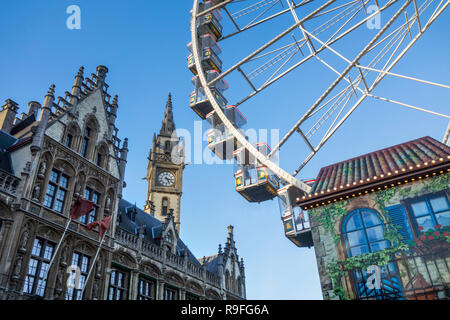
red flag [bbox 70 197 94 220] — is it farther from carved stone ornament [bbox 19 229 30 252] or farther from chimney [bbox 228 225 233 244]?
chimney [bbox 228 225 233 244]

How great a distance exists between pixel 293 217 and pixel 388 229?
1130 centimetres

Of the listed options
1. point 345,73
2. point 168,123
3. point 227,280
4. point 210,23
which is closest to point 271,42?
point 345,73

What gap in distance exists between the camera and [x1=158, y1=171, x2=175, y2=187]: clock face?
48.6 meters

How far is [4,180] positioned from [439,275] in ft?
65.9

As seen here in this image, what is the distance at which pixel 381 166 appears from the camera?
67.1ft

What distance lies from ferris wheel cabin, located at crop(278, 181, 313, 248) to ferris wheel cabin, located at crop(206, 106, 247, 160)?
14.7 feet

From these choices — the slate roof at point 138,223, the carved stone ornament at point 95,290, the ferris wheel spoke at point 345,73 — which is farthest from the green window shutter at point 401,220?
the slate roof at point 138,223

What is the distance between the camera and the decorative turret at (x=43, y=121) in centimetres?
2241

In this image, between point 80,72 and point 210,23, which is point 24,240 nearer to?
point 80,72

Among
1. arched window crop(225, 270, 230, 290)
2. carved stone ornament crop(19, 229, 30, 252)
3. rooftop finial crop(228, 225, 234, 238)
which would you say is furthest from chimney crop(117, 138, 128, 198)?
rooftop finial crop(228, 225, 234, 238)

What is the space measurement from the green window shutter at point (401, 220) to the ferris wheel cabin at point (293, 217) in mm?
9863

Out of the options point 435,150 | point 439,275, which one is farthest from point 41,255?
point 435,150

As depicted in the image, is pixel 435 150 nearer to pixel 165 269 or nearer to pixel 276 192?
pixel 276 192

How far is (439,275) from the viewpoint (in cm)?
1612
